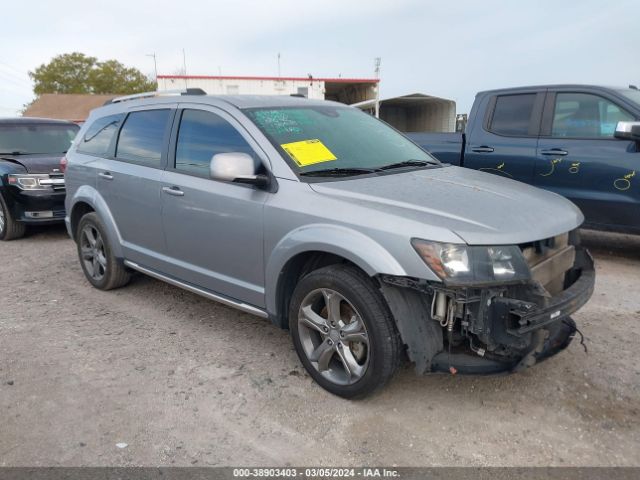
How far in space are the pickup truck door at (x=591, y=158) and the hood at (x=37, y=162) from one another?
247 inches

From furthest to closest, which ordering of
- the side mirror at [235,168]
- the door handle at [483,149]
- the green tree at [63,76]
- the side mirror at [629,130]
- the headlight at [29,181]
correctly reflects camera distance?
the green tree at [63,76]
the headlight at [29,181]
the door handle at [483,149]
the side mirror at [629,130]
the side mirror at [235,168]

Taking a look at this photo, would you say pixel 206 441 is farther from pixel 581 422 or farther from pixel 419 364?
pixel 581 422

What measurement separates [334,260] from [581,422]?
5.22ft

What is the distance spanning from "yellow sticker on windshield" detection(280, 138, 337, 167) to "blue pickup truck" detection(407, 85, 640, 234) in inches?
127

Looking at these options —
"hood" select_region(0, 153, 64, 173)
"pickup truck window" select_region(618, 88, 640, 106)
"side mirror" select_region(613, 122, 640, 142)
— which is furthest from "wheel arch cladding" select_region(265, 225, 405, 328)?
"hood" select_region(0, 153, 64, 173)

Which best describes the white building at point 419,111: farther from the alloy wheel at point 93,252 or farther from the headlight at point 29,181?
the alloy wheel at point 93,252

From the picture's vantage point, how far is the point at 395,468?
2.47 metres

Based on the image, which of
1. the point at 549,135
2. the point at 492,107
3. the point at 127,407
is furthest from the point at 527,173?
the point at 127,407

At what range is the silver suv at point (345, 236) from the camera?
254 centimetres

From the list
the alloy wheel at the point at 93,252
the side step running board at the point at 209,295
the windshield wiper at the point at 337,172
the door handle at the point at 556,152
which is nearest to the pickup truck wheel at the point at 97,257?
the alloy wheel at the point at 93,252

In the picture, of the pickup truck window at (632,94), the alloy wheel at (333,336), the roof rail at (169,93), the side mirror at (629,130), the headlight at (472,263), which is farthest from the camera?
the pickup truck window at (632,94)

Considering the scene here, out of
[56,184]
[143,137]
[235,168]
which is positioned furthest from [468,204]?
[56,184]

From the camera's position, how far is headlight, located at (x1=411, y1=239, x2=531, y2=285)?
8.09 feet

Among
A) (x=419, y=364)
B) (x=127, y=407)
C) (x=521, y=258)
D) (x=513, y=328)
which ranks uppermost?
(x=521, y=258)
